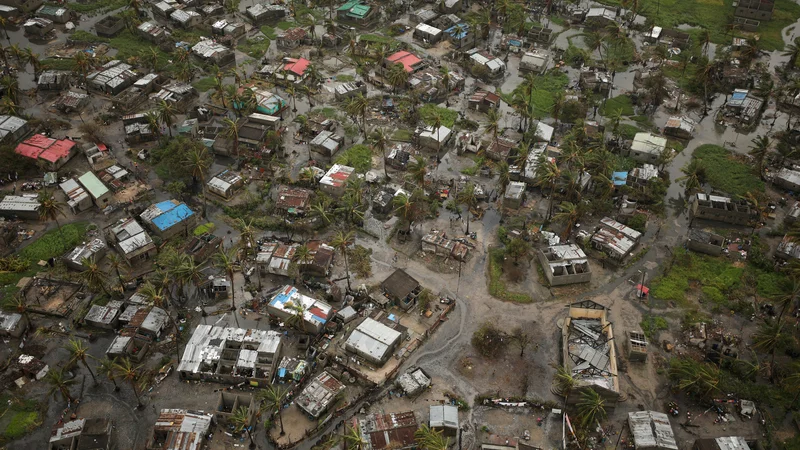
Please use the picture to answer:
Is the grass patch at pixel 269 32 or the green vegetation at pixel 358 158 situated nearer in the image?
the green vegetation at pixel 358 158

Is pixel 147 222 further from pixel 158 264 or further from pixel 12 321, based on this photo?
pixel 12 321

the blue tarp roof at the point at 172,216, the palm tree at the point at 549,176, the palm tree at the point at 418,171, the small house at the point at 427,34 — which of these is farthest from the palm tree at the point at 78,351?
the small house at the point at 427,34

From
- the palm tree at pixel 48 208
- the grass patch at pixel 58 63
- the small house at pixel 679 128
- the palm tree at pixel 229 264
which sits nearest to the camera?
the palm tree at pixel 229 264

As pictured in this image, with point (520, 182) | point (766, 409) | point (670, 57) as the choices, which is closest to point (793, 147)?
point (670, 57)

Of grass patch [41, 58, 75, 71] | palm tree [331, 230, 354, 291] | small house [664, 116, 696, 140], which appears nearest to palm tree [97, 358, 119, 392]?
palm tree [331, 230, 354, 291]

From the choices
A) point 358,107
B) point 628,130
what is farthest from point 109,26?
point 628,130

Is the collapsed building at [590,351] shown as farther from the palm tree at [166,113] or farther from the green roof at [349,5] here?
the green roof at [349,5]

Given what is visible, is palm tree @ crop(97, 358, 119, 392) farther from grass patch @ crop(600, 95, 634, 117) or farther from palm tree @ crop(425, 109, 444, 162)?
grass patch @ crop(600, 95, 634, 117)
